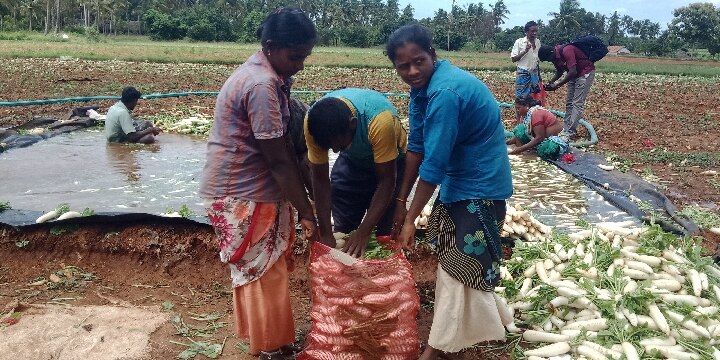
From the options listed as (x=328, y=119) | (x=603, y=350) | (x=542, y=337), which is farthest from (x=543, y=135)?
(x=328, y=119)

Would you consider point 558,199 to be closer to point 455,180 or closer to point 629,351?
point 629,351

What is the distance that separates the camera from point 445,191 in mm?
2857

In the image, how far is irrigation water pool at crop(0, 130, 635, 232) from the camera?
519 centimetres

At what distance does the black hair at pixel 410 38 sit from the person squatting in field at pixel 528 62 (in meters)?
6.94

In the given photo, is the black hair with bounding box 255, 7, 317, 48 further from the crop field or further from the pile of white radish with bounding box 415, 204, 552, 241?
the pile of white radish with bounding box 415, 204, 552, 241

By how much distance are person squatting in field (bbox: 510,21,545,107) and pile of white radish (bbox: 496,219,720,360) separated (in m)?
5.32

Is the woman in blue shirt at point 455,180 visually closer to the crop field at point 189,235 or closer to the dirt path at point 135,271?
the crop field at point 189,235

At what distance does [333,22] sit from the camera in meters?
69.7

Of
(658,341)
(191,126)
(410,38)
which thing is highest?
(410,38)

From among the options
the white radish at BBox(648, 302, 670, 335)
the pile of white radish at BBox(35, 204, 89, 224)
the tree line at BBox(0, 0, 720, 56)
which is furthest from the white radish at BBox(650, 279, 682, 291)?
the tree line at BBox(0, 0, 720, 56)

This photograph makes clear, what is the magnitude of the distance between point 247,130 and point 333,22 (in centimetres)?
6955

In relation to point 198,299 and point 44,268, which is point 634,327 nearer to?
point 198,299

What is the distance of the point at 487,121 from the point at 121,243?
3.09 meters

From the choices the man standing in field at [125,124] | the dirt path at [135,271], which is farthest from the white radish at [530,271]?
the man standing in field at [125,124]
